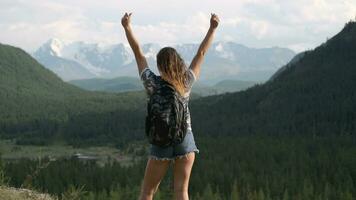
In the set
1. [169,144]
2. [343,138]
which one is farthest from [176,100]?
[343,138]

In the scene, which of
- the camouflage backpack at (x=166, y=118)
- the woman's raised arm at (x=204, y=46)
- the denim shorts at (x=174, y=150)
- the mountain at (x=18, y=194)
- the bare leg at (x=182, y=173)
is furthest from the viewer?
the mountain at (x=18, y=194)

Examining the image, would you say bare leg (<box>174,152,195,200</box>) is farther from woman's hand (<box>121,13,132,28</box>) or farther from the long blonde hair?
woman's hand (<box>121,13,132,28</box>)

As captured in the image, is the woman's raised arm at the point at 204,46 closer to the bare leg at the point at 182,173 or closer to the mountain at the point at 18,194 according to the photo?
the bare leg at the point at 182,173

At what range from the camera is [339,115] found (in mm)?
186625

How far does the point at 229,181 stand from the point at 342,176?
20.6 m

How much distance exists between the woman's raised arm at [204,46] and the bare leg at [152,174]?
2.07 metres

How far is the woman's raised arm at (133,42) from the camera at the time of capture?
1351 centimetres

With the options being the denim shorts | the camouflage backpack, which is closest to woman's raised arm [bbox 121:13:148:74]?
the camouflage backpack

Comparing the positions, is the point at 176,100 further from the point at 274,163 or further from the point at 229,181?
the point at 274,163

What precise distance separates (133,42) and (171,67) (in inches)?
43.5

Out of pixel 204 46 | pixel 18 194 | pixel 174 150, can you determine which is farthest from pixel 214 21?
pixel 18 194

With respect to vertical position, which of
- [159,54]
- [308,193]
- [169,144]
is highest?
[159,54]

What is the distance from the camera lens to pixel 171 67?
13.0 meters

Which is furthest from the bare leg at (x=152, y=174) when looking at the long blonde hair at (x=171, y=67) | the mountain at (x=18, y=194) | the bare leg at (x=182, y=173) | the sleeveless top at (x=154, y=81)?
the mountain at (x=18, y=194)
